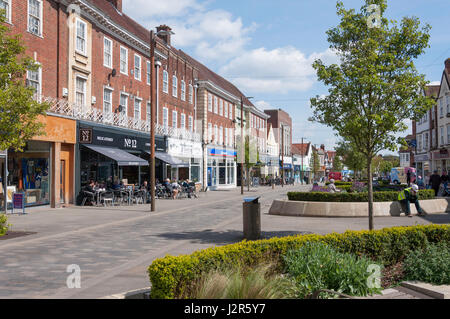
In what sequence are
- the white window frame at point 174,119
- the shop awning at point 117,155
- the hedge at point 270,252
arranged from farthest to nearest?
the white window frame at point 174,119 < the shop awning at point 117,155 < the hedge at point 270,252

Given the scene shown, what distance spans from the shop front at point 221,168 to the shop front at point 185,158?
249 cm

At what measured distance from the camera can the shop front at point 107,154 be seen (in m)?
21.8

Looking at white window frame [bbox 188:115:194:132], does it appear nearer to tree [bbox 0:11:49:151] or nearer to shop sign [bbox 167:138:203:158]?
shop sign [bbox 167:138:203:158]

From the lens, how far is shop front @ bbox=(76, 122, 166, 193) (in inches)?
857

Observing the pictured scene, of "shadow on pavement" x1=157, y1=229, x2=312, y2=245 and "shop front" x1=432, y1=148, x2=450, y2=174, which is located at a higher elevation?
"shop front" x1=432, y1=148, x2=450, y2=174

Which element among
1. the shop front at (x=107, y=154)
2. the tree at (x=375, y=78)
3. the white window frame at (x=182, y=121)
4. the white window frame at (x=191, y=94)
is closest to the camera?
the tree at (x=375, y=78)

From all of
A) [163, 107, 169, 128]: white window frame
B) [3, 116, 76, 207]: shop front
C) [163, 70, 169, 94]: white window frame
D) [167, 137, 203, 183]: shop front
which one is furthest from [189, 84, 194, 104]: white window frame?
[3, 116, 76, 207]: shop front

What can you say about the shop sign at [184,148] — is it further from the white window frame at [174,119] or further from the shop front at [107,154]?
the shop front at [107,154]

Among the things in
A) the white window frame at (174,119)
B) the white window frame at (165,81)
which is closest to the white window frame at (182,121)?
the white window frame at (174,119)

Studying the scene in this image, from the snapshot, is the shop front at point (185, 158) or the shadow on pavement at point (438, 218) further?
the shop front at point (185, 158)

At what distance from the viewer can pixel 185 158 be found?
3806 centimetres

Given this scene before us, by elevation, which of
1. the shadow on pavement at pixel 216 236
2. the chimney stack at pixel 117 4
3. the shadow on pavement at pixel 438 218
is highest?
the chimney stack at pixel 117 4

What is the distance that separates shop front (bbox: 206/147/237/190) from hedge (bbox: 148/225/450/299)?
3604 centimetres
